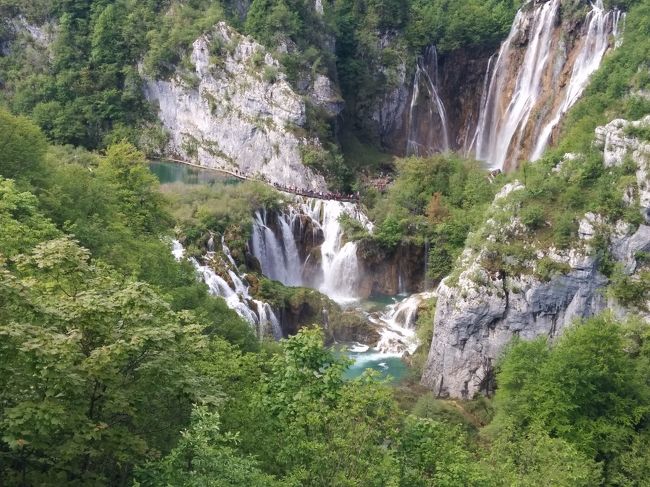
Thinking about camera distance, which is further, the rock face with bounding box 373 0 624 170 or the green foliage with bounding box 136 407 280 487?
the rock face with bounding box 373 0 624 170

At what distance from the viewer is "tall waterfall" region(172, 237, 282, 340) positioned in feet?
93.4

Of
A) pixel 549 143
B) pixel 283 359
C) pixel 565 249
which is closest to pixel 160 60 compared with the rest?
pixel 549 143

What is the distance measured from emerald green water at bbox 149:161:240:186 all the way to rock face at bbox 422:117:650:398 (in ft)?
88.1

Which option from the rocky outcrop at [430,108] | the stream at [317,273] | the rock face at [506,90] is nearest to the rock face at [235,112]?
the stream at [317,273]

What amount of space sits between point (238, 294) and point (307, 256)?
906 centimetres

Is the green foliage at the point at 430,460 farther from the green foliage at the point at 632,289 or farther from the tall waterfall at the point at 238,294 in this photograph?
the tall waterfall at the point at 238,294

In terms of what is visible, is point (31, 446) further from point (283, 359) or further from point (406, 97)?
point (406, 97)

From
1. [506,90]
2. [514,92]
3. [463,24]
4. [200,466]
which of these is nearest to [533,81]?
[514,92]

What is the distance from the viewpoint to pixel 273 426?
989 centimetres

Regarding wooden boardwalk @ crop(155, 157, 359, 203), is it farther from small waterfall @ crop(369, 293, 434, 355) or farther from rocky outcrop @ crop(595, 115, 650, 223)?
rocky outcrop @ crop(595, 115, 650, 223)

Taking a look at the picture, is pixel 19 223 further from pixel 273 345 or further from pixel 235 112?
pixel 235 112

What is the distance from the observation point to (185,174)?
2064 inches

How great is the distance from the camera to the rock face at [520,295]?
24469 millimetres

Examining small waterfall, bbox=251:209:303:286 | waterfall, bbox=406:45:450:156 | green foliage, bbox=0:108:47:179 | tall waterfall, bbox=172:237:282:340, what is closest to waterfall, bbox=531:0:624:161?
small waterfall, bbox=251:209:303:286
